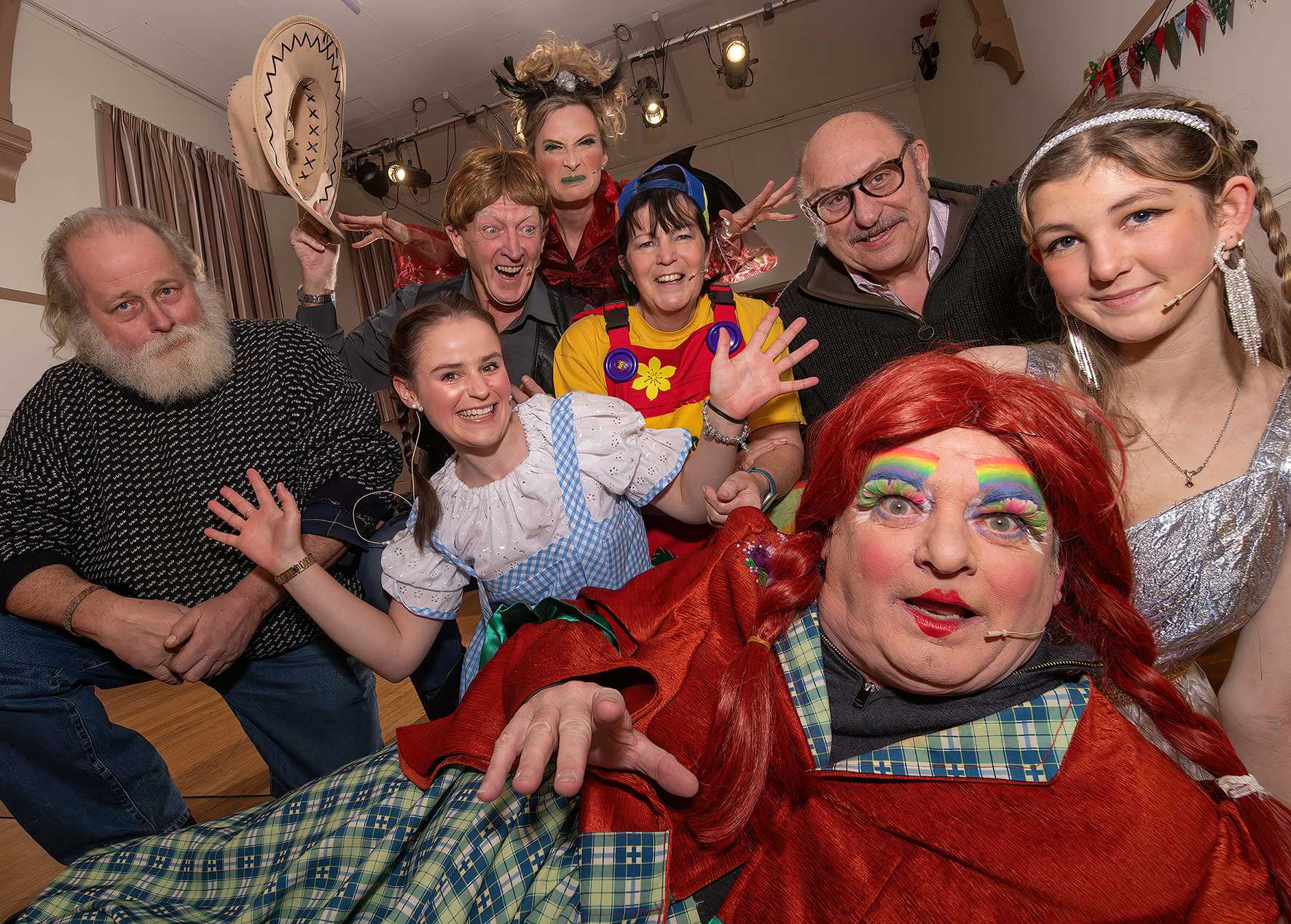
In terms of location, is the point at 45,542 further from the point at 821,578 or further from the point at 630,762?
the point at 821,578

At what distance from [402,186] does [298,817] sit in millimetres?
7711

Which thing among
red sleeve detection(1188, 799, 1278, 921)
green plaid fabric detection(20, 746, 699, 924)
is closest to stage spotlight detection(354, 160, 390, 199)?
green plaid fabric detection(20, 746, 699, 924)

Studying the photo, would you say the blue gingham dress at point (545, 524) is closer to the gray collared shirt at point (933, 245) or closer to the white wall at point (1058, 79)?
the gray collared shirt at point (933, 245)

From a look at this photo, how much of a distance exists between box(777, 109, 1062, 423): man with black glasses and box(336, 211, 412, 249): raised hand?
62.1 inches

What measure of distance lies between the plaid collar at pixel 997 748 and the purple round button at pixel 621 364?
4.29 ft

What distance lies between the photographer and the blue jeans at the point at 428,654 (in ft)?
7.08

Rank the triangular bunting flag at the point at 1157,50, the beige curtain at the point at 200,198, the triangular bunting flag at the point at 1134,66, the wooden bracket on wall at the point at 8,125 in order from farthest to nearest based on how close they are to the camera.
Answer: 1. the beige curtain at the point at 200,198
2. the wooden bracket on wall at the point at 8,125
3. the triangular bunting flag at the point at 1134,66
4. the triangular bunting flag at the point at 1157,50

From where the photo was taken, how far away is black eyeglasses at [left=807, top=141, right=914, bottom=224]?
2.12 metres

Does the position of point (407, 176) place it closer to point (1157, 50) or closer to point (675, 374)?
point (675, 374)

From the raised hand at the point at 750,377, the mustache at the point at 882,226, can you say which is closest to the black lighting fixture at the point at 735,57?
the mustache at the point at 882,226

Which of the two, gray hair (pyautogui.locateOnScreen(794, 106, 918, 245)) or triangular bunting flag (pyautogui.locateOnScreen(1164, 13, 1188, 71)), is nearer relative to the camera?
gray hair (pyautogui.locateOnScreen(794, 106, 918, 245))

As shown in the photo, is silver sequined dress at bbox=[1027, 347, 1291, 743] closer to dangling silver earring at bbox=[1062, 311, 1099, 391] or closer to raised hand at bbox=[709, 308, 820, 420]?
dangling silver earring at bbox=[1062, 311, 1099, 391]

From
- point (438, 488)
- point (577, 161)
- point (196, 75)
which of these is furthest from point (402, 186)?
point (438, 488)

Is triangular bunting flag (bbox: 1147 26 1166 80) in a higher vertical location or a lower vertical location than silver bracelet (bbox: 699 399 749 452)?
higher
